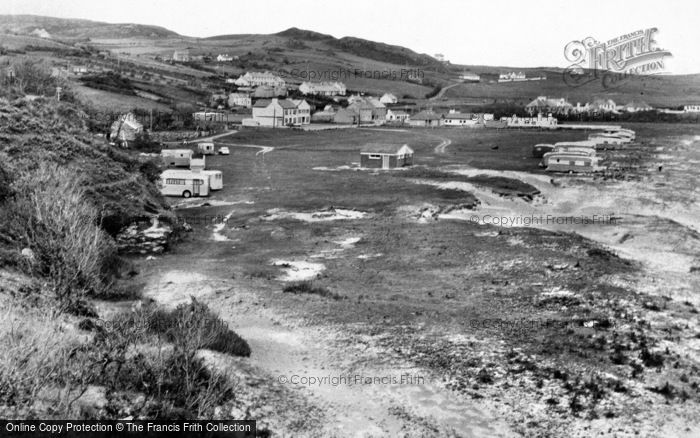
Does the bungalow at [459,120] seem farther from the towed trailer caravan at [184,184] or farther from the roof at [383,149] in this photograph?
the towed trailer caravan at [184,184]

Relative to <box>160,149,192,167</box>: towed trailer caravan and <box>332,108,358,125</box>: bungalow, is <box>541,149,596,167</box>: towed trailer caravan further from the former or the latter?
<box>332,108,358,125</box>: bungalow

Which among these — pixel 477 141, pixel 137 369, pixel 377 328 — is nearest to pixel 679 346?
pixel 377 328

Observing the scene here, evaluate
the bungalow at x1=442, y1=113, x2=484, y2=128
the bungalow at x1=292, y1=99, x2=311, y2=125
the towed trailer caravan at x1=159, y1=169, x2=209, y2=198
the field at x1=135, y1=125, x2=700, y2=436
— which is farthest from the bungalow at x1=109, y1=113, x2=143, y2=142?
the bungalow at x1=442, y1=113, x2=484, y2=128

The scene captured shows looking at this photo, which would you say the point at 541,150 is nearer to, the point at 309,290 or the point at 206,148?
the point at 206,148

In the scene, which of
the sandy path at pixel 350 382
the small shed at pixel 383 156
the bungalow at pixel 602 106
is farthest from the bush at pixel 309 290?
the bungalow at pixel 602 106

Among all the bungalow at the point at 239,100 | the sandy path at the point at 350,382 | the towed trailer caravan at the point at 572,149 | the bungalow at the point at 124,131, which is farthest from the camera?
the bungalow at the point at 239,100

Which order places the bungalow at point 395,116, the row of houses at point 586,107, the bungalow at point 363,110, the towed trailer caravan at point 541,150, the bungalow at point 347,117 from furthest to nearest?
1. the row of houses at point 586,107
2. the bungalow at point 395,116
3. the bungalow at point 363,110
4. the bungalow at point 347,117
5. the towed trailer caravan at point 541,150
